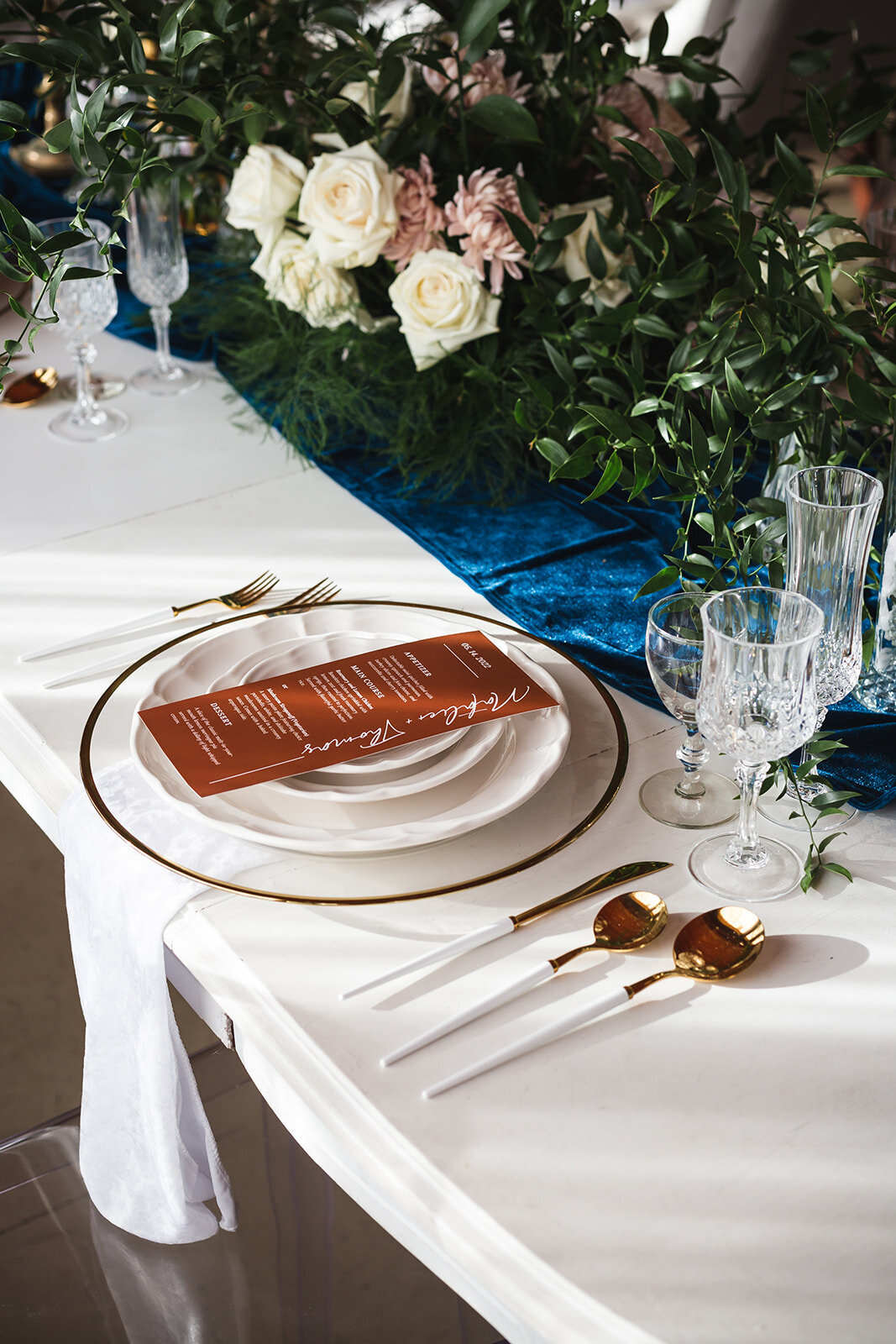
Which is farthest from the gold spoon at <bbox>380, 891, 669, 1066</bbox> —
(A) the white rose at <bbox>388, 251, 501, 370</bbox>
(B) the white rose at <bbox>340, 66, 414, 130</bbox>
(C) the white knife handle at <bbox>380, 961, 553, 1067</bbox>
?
(B) the white rose at <bbox>340, 66, 414, 130</bbox>

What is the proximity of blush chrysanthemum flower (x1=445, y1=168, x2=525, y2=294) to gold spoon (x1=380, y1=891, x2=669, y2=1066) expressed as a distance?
2.30 feet

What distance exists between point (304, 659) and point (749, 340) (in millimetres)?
482

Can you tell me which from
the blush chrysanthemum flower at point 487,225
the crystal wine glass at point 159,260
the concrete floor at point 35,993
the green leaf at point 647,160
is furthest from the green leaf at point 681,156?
the concrete floor at point 35,993

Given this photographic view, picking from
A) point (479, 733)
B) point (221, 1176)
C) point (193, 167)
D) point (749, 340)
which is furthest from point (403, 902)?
point (193, 167)

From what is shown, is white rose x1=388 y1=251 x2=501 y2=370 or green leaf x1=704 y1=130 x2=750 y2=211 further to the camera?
white rose x1=388 y1=251 x2=501 y2=370

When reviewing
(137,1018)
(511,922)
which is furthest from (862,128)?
(137,1018)

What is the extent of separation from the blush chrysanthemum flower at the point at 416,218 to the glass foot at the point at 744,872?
0.74 metres

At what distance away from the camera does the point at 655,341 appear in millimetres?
1363

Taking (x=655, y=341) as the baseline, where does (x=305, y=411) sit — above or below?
below

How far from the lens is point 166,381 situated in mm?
1534

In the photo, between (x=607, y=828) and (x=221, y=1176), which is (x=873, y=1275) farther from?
(x=221, y=1176)

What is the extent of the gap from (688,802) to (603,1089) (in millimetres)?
251

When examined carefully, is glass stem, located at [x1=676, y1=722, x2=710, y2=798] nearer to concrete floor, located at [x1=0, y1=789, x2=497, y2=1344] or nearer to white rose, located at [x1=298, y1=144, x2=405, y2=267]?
concrete floor, located at [x1=0, y1=789, x2=497, y2=1344]

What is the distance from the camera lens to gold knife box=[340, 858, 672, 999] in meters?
0.69
